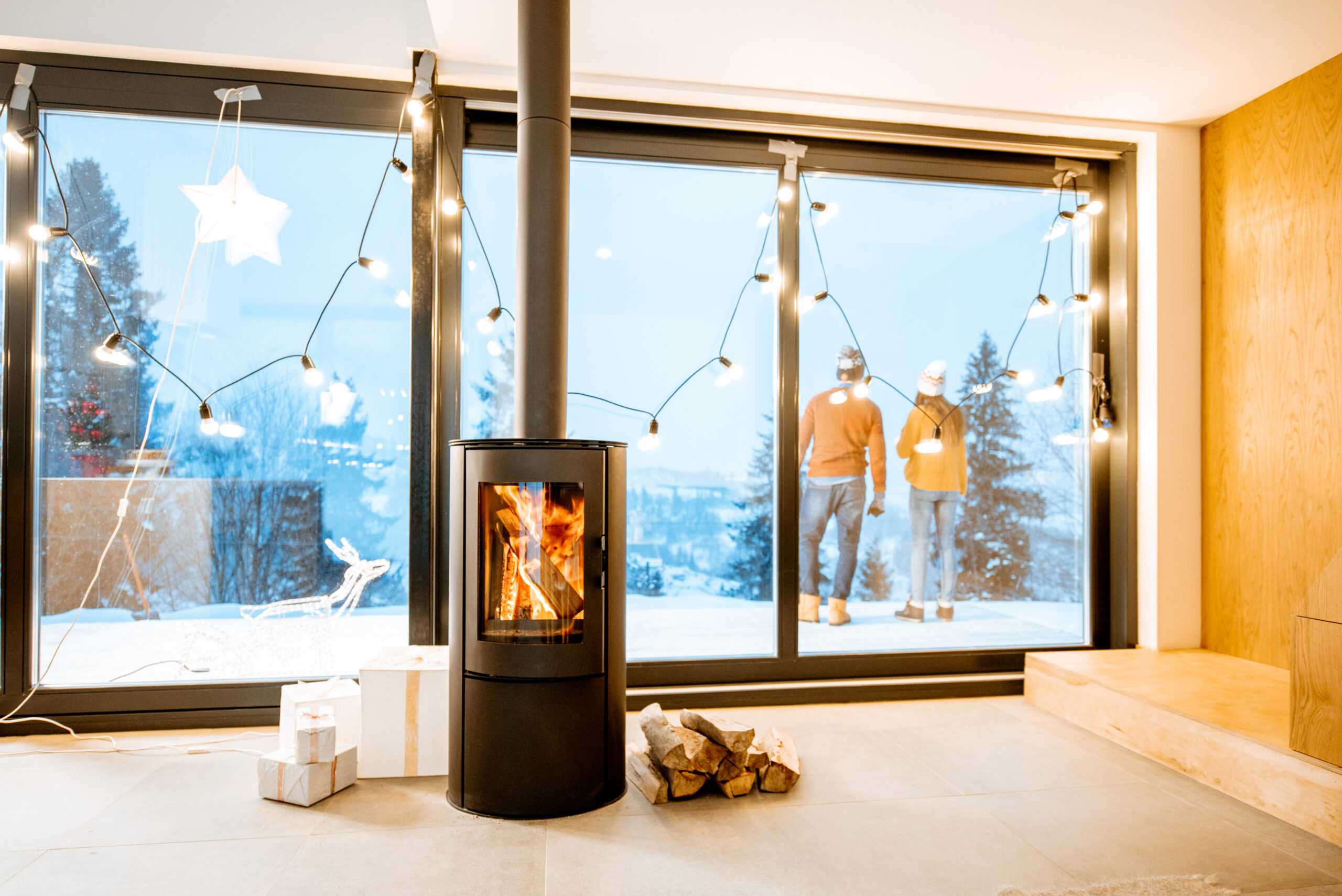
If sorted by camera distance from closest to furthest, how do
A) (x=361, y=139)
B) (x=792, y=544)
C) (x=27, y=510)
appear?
1. (x=27, y=510)
2. (x=361, y=139)
3. (x=792, y=544)

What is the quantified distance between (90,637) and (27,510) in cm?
50

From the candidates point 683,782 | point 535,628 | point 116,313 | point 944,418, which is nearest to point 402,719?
point 535,628

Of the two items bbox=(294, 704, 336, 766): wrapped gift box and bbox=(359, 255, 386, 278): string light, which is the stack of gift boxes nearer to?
bbox=(294, 704, 336, 766): wrapped gift box

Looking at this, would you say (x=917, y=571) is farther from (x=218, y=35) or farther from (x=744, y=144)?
(x=218, y=35)

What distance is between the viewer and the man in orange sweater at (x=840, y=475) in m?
3.05

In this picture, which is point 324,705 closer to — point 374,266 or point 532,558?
point 532,558

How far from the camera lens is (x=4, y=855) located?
1720 mm

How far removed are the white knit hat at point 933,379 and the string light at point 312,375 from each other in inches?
97.4

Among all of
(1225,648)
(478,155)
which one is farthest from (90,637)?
(1225,648)

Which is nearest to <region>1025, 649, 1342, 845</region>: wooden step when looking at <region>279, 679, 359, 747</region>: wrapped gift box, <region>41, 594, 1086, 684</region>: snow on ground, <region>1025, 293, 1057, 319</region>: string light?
<region>41, 594, 1086, 684</region>: snow on ground

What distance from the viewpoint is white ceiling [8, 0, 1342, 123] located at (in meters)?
2.40

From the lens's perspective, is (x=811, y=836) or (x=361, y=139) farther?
(x=361, y=139)

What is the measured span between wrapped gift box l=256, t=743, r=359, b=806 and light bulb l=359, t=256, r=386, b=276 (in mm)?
1631

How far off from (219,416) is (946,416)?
295cm
